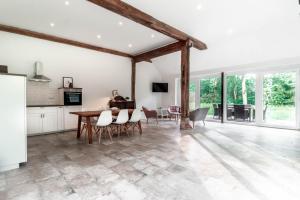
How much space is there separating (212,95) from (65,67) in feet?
21.7

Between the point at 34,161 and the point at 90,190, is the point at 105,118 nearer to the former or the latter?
the point at 34,161

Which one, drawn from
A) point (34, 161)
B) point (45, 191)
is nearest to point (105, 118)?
point (34, 161)

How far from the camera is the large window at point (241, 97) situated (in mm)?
7027

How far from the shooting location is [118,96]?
751cm

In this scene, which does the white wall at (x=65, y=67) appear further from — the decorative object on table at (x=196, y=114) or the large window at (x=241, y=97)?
the large window at (x=241, y=97)

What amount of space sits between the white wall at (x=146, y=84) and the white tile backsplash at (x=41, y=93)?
400 centimetres

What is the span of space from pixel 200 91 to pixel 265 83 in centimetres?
285

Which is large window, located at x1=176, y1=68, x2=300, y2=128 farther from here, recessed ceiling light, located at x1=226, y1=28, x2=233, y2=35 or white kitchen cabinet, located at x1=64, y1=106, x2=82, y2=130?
white kitchen cabinet, located at x1=64, y1=106, x2=82, y2=130

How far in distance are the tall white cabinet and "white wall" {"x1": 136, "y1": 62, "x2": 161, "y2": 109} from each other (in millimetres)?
6202

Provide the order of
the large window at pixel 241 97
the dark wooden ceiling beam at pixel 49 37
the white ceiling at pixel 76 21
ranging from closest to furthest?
1. the white ceiling at pixel 76 21
2. the dark wooden ceiling beam at pixel 49 37
3. the large window at pixel 241 97

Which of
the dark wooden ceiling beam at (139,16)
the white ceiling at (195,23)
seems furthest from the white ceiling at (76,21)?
the dark wooden ceiling beam at (139,16)

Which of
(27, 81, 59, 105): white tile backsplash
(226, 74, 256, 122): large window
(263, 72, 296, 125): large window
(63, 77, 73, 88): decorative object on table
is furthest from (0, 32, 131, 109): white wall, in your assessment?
(263, 72, 296, 125): large window

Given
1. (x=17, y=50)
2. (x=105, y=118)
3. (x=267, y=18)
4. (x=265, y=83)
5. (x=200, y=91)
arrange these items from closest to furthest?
(x=105, y=118), (x=267, y=18), (x=17, y=50), (x=265, y=83), (x=200, y=91)

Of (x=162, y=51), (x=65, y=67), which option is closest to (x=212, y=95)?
(x=162, y=51)
